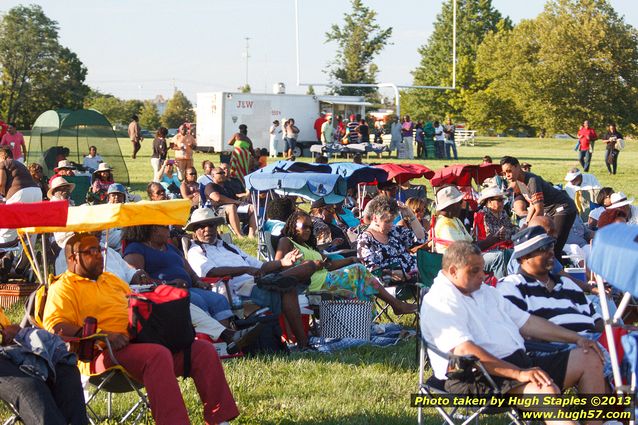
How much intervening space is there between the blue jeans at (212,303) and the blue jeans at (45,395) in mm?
2422

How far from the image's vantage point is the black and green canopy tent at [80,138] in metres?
23.3

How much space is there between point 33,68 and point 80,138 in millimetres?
54903

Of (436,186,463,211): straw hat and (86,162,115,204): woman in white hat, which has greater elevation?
(436,186,463,211): straw hat

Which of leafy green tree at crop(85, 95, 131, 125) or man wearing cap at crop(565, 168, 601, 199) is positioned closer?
man wearing cap at crop(565, 168, 601, 199)

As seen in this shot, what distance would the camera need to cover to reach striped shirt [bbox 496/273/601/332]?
5.96 meters

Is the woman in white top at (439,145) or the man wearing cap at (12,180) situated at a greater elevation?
the man wearing cap at (12,180)

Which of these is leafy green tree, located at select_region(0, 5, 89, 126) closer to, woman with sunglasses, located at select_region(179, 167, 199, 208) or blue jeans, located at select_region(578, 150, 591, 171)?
blue jeans, located at select_region(578, 150, 591, 171)

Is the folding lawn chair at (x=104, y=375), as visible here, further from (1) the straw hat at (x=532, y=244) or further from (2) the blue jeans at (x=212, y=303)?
(1) the straw hat at (x=532, y=244)

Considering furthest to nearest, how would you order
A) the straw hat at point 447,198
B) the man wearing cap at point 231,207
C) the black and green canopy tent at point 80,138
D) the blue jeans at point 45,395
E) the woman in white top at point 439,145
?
the woman in white top at point 439,145 → the black and green canopy tent at point 80,138 → the man wearing cap at point 231,207 → the straw hat at point 447,198 → the blue jeans at point 45,395

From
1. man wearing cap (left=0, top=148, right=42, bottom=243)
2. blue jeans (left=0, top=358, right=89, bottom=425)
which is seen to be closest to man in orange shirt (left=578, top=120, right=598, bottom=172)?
man wearing cap (left=0, top=148, right=42, bottom=243)

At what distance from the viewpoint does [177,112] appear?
9381cm

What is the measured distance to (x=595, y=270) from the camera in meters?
4.49

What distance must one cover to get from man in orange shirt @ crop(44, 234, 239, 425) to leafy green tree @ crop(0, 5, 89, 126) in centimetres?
6954

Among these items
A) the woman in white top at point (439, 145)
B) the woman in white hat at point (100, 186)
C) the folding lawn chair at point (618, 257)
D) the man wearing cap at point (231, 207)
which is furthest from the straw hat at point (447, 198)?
the woman in white top at point (439, 145)
